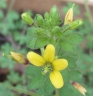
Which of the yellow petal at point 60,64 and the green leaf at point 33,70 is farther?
the green leaf at point 33,70

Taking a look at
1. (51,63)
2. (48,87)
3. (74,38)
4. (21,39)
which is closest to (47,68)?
(51,63)

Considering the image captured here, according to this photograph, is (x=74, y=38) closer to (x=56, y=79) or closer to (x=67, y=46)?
(x=67, y=46)

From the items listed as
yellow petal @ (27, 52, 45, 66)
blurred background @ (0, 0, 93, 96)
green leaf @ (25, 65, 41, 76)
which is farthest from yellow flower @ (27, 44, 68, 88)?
blurred background @ (0, 0, 93, 96)

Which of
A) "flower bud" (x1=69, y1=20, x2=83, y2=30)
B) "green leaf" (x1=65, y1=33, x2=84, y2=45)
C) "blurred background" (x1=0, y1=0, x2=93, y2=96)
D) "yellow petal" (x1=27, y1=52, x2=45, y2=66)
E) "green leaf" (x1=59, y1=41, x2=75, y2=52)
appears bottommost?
"blurred background" (x1=0, y1=0, x2=93, y2=96)

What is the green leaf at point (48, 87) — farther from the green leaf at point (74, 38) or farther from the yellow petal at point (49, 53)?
the green leaf at point (74, 38)

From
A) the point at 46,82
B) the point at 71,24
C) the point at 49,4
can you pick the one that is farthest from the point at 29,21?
the point at 49,4

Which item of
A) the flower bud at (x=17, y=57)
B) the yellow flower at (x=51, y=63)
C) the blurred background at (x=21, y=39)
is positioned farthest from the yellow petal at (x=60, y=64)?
the blurred background at (x=21, y=39)

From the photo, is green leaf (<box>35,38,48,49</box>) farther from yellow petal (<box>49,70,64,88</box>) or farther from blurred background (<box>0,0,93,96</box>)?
blurred background (<box>0,0,93,96</box>)
